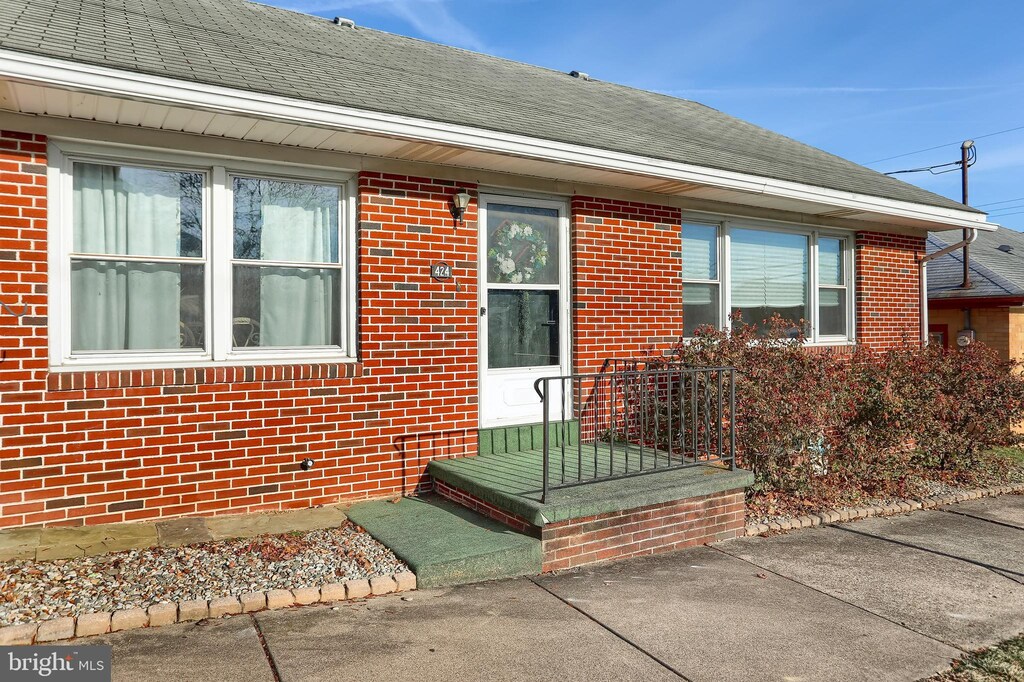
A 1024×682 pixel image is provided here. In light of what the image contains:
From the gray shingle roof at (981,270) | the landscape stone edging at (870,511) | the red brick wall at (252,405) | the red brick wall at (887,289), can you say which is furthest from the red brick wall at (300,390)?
the gray shingle roof at (981,270)

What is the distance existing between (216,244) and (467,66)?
168 inches

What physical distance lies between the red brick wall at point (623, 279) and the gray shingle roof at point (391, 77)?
735 mm

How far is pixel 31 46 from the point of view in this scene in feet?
13.3

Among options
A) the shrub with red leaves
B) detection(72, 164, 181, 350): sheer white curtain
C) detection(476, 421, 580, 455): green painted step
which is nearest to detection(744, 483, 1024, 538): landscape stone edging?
the shrub with red leaves

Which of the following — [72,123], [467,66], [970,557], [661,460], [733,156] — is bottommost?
[970,557]

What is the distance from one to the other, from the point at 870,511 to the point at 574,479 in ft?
9.32

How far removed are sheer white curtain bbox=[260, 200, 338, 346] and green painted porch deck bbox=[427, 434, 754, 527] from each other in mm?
1500

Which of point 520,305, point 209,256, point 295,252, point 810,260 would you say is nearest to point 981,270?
point 810,260

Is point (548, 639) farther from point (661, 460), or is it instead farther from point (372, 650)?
point (661, 460)

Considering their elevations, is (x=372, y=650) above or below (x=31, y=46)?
below

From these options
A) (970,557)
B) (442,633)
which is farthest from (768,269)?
(442,633)

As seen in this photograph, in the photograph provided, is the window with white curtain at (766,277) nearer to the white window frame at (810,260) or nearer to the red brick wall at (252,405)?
the white window frame at (810,260)

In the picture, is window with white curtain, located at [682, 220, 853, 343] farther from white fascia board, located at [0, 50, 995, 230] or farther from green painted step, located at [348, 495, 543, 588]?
green painted step, located at [348, 495, 543, 588]

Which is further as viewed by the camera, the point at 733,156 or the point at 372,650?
the point at 733,156
